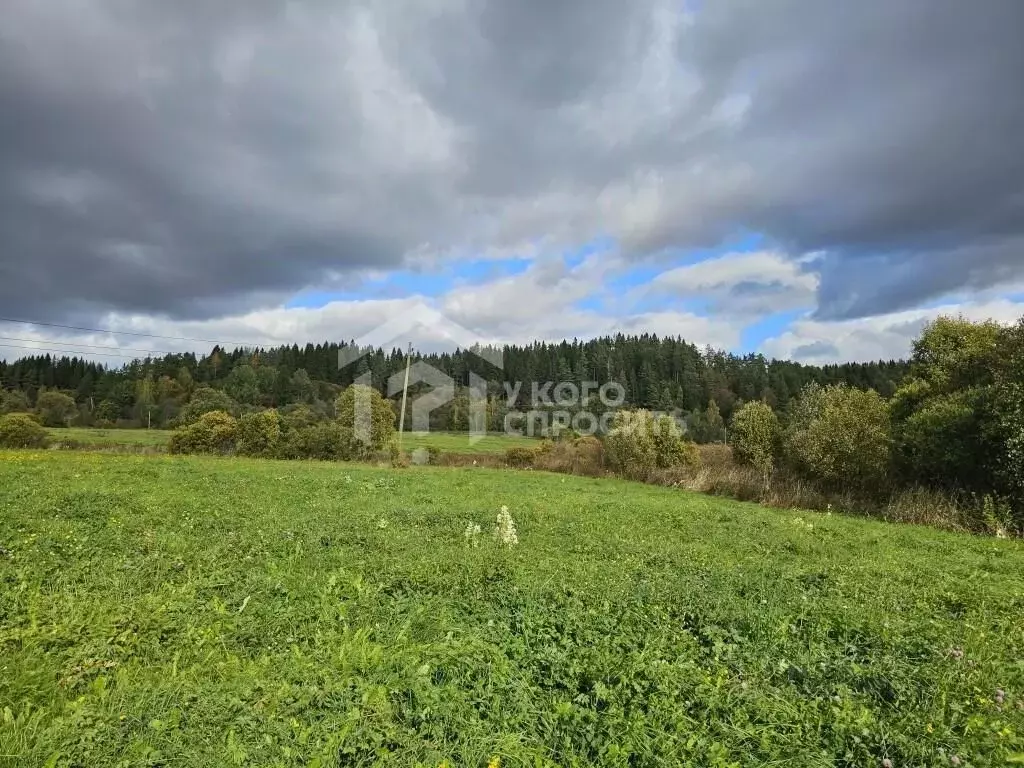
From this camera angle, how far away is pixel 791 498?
18953 millimetres

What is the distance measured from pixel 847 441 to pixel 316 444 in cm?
2883

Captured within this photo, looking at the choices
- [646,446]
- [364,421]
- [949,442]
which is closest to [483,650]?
[949,442]

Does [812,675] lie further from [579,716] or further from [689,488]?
[689,488]

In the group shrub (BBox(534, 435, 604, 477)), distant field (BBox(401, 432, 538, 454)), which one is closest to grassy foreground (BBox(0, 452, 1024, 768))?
shrub (BBox(534, 435, 604, 477))

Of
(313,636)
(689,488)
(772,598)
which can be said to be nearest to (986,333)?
(689,488)

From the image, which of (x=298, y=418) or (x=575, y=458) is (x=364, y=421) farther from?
(x=575, y=458)

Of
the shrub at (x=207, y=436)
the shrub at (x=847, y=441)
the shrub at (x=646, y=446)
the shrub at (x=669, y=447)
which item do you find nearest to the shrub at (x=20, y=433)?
the shrub at (x=207, y=436)

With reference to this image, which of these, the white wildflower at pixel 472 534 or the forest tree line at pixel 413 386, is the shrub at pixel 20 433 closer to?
the forest tree line at pixel 413 386

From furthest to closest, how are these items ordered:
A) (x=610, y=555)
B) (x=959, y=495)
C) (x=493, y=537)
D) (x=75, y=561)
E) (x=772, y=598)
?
(x=959, y=495), (x=493, y=537), (x=610, y=555), (x=75, y=561), (x=772, y=598)

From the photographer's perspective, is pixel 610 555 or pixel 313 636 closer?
pixel 313 636

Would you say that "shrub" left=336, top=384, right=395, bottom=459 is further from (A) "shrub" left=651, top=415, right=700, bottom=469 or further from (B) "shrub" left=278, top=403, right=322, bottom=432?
(A) "shrub" left=651, top=415, right=700, bottom=469

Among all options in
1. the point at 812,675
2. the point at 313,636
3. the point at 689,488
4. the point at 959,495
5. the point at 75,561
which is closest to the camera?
the point at 812,675

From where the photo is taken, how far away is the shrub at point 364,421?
107 feet

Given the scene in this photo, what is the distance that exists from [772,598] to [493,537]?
442 centimetres
